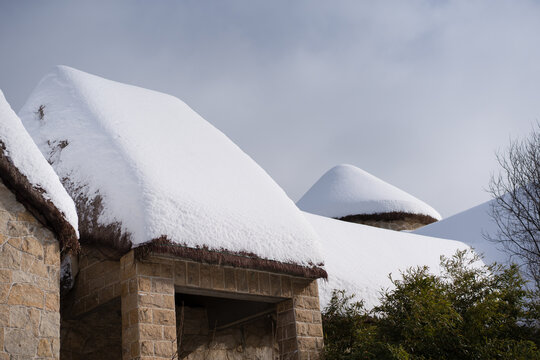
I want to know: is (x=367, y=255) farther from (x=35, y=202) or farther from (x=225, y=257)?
(x=35, y=202)

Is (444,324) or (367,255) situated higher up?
(367,255)

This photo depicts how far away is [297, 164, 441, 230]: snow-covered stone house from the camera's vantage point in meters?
16.6

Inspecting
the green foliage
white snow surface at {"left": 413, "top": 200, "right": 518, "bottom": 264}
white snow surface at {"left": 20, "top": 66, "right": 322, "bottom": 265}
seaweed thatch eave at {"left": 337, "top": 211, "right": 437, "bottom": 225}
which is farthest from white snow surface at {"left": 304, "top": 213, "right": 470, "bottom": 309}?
seaweed thatch eave at {"left": 337, "top": 211, "right": 437, "bottom": 225}

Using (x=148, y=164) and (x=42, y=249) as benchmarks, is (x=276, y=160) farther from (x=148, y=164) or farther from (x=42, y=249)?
(x=42, y=249)

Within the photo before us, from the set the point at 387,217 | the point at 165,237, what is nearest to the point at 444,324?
the point at 165,237

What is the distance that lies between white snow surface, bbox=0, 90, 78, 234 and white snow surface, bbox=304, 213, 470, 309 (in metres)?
4.26

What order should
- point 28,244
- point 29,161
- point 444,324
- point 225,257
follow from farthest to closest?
point 444,324 < point 225,257 < point 29,161 < point 28,244

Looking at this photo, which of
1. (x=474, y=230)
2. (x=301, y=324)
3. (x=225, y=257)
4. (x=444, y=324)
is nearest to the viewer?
(x=225, y=257)

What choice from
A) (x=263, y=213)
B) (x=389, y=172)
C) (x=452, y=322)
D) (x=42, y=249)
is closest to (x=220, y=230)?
(x=263, y=213)

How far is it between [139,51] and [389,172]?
40.4ft

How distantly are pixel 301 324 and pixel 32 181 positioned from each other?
12.5 feet

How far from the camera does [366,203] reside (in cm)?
1670

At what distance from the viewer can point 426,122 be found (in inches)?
505

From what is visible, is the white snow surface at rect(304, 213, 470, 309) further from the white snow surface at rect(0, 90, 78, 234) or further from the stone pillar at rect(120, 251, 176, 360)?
the white snow surface at rect(0, 90, 78, 234)
